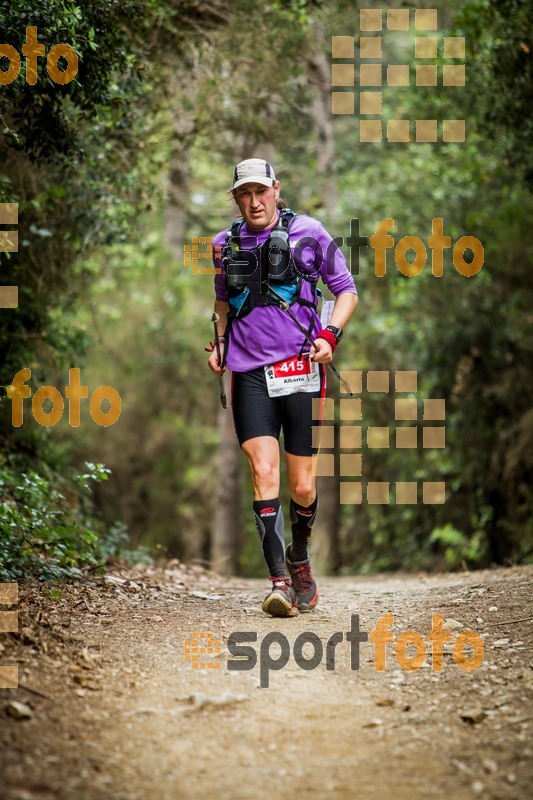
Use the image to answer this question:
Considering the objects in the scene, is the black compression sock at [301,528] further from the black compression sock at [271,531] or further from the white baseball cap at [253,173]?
the white baseball cap at [253,173]

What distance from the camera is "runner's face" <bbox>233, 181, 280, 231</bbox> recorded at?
5359 millimetres

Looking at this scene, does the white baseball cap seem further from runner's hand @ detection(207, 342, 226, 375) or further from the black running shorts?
the black running shorts

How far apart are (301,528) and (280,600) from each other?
1.92ft

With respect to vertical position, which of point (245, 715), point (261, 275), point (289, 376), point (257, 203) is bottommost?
point (245, 715)

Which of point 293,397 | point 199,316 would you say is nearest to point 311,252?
point 293,397

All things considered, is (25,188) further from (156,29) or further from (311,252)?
(311,252)

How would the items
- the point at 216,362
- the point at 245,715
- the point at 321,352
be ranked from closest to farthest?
the point at 245,715 < the point at 321,352 < the point at 216,362

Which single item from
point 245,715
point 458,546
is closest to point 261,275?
point 245,715

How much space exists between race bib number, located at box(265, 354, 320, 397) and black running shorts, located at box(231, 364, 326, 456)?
0.11ft

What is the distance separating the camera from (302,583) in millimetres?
5699

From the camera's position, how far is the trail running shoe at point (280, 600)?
5.23m

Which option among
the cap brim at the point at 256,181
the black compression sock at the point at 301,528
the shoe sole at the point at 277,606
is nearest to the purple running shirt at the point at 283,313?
the cap brim at the point at 256,181

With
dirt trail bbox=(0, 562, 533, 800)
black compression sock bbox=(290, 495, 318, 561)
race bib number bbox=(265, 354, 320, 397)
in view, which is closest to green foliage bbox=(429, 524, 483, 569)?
black compression sock bbox=(290, 495, 318, 561)

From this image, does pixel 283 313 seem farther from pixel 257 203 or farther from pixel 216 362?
pixel 257 203
